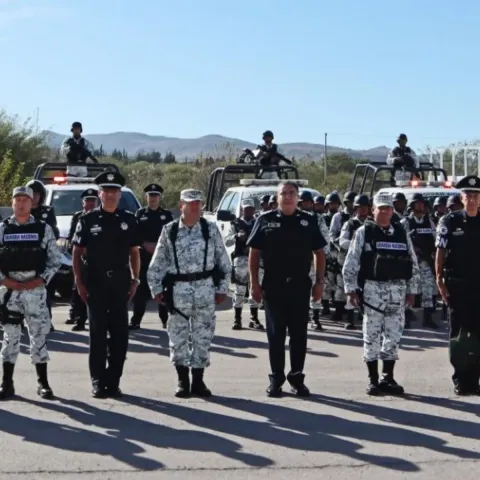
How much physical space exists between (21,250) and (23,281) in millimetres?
266

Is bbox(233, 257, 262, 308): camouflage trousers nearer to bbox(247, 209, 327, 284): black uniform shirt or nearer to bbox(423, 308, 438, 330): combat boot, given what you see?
bbox(423, 308, 438, 330): combat boot

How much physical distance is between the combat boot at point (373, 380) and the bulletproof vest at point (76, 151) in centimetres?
1092

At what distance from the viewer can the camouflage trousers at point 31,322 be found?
8906 mm

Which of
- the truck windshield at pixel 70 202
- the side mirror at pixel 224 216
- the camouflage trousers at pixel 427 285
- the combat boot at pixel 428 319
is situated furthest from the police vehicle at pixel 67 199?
the combat boot at pixel 428 319

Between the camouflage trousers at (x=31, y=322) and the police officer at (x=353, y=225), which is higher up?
the police officer at (x=353, y=225)

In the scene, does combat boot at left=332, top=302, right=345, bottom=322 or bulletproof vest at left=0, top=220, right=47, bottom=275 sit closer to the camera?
bulletproof vest at left=0, top=220, right=47, bottom=275

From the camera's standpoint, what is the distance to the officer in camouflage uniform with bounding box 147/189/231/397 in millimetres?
8984

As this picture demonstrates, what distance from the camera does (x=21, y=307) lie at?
8922 millimetres

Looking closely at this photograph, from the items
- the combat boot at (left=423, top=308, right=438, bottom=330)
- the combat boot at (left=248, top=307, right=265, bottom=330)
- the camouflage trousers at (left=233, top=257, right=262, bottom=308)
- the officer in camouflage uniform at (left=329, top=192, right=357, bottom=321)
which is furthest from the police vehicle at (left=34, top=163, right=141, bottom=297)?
the combat boot at (left=423, top=308, right=438, bottom=330)

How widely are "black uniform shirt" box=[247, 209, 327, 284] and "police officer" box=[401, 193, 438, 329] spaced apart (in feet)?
16.1

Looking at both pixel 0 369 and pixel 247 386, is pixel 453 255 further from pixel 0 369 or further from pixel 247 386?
pixel 0 369

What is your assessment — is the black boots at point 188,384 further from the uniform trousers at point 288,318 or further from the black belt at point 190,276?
the black belt at point 190,276

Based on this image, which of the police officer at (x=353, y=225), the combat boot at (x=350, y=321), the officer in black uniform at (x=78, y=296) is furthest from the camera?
the combat boot at (x=350, y=321)

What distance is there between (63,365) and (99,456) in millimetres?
3744
